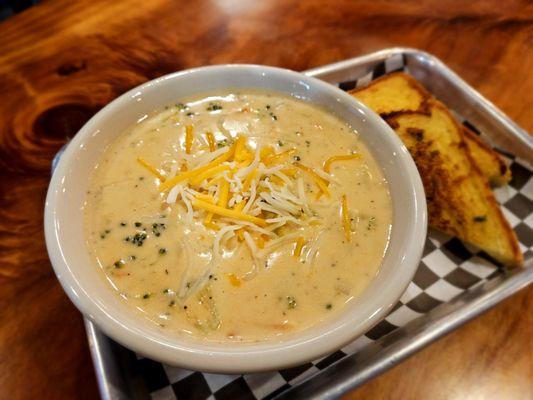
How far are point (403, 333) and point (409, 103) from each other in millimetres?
870

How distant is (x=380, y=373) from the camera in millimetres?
1128

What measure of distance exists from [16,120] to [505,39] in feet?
7.06

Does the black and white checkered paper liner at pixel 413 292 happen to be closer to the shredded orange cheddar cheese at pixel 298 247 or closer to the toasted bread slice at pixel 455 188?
the toasted bread slice at pixel 455 188


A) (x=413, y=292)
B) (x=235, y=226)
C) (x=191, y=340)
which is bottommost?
(x=413, y=292)

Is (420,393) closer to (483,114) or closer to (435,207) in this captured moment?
(435,207)

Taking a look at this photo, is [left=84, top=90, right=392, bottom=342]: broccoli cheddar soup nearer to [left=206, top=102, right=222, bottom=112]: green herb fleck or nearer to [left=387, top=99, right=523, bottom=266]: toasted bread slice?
[left=206, top=102, right=222, bottom=112]: green herb fleck

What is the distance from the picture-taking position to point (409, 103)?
1681mm

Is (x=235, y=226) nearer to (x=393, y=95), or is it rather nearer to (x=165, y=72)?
(x=393, y=95)

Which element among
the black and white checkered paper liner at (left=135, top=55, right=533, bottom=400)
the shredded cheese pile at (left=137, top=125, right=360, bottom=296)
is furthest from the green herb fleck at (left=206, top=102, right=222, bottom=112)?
the black and white checkered paper liner at (left=135, top=55, right=533, bottom=400)

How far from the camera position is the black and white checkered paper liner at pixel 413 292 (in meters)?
1.14

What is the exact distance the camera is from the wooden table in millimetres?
1214

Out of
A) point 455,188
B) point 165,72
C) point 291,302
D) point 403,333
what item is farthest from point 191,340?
point 165,72

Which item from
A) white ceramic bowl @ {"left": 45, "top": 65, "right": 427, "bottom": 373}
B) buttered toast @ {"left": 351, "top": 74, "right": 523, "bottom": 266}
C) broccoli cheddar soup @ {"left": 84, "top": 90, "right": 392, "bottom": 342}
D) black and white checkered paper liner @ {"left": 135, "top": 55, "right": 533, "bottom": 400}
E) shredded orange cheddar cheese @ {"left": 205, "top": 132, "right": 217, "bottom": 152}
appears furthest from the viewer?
buttered toast @ {"left": 351, "top": 74, "right": 523, "bottom": 266}

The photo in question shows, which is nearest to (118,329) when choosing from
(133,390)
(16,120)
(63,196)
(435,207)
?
(133,390)
